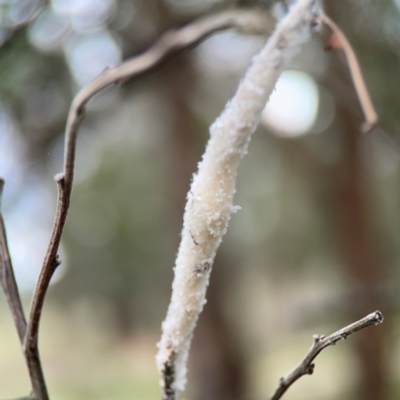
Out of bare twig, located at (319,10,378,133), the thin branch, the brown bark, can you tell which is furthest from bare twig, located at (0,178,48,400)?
the brown bark

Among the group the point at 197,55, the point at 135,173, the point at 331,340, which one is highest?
the point at 135,173

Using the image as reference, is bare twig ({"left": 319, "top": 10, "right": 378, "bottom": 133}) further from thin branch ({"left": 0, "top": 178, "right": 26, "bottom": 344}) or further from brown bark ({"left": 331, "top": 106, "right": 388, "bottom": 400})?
brown bark ({"left": 331, "top": 106, "right": 388, "bottom": 400})

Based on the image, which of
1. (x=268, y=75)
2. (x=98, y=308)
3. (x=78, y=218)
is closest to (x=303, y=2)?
(x=268, y=75)

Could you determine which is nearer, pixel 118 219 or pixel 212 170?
pixel 212 170

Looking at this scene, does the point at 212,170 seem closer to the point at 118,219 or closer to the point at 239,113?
the point at 239,113

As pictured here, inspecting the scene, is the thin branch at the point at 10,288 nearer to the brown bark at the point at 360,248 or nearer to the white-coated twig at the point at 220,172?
the white-coated twig at the point at 220,172

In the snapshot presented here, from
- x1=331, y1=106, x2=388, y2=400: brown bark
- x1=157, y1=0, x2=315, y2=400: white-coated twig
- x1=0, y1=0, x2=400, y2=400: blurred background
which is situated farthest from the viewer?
x1=331, y1=106, x2=388, y2=400: brown bark

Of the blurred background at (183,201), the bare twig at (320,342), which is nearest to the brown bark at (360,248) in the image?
the blurred background at (183,201)
